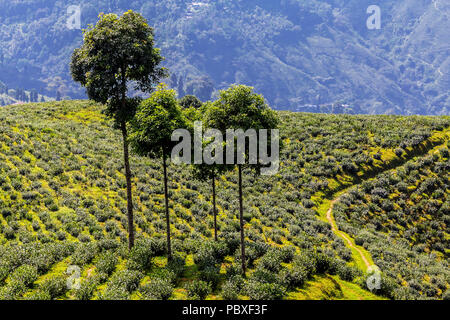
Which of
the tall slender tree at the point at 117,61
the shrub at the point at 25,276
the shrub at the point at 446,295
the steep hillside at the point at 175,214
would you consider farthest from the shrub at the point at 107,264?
the shrub at the point at 446,295

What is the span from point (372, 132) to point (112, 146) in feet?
164

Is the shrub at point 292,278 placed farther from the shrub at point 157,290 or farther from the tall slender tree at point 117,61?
the tall slender tree at point 117,61

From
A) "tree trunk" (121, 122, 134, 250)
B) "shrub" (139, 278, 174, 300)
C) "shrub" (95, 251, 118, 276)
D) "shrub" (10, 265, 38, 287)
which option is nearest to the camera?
"shrub" (139, 278, 174, 300)

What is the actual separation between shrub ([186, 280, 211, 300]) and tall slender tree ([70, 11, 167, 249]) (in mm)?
7349

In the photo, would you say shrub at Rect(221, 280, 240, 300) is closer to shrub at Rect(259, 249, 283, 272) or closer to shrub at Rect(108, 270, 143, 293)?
shrub at Rect(259, 249, 283, 272)

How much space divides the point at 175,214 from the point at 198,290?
1817 centimetres

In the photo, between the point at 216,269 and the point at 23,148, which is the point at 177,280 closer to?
the point at 216,269

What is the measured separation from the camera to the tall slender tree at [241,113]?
18.4m

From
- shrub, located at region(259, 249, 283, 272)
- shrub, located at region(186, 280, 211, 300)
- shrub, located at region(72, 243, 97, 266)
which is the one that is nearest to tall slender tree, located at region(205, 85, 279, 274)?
shrub, located at region(259, 249, 283, 272)

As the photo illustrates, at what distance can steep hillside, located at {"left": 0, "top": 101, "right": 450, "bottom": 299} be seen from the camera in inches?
698

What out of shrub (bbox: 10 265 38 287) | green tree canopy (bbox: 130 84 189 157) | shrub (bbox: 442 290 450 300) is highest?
green tree canopy (bbox: 130 84 189 157)
